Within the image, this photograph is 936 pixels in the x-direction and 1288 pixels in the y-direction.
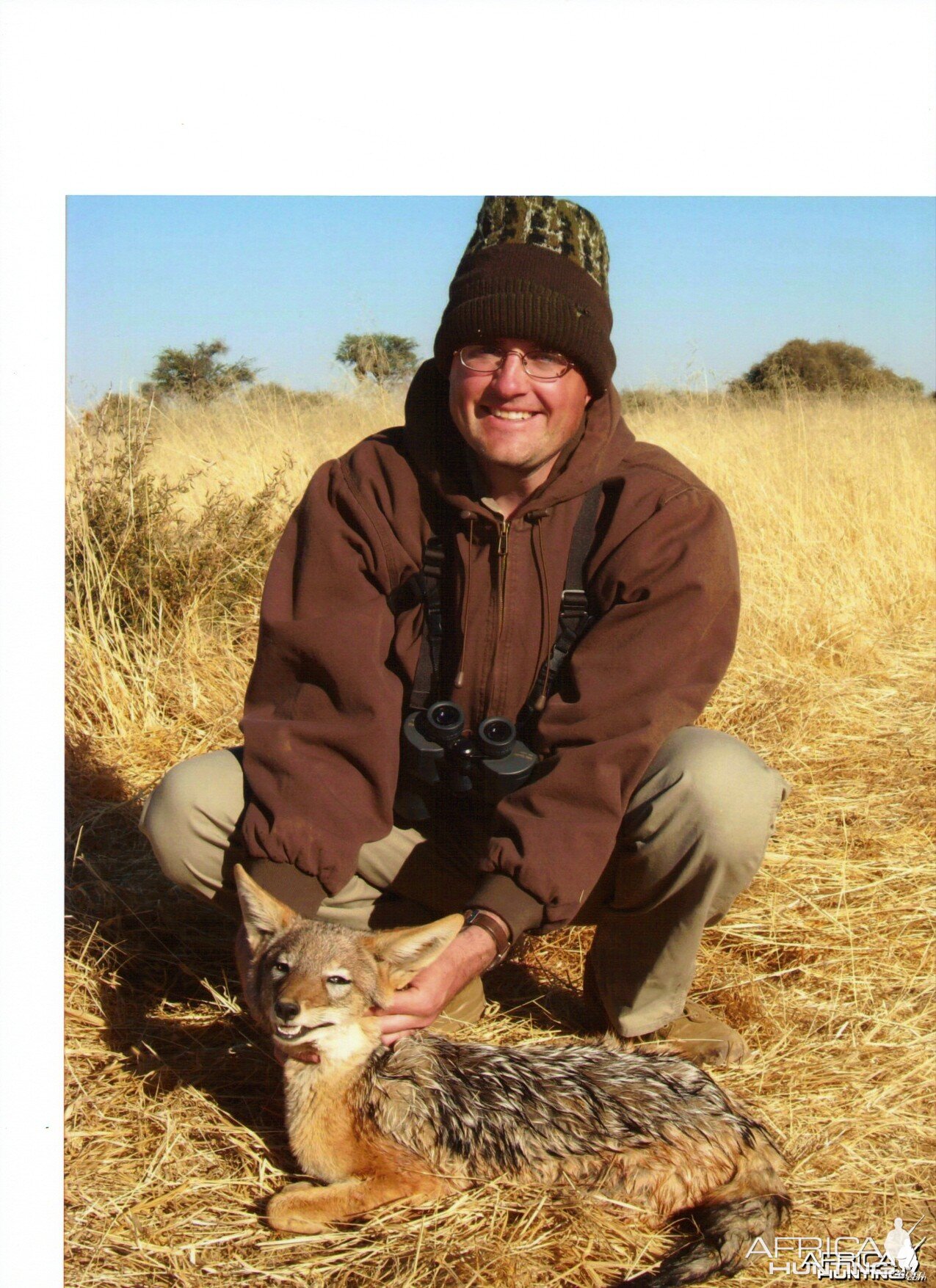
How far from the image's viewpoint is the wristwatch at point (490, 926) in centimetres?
312

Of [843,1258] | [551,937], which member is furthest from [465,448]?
[843,1258]

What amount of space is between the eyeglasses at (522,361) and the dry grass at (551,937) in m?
2.22

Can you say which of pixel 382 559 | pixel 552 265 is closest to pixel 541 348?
pixel 552 265

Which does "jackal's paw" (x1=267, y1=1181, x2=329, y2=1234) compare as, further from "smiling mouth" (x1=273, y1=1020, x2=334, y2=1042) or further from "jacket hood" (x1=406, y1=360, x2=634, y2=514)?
"jacket hood" (x1=406, y1=360, x2=634, y2=514)

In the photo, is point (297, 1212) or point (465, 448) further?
point (465, 448)

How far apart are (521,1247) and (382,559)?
2015 mm

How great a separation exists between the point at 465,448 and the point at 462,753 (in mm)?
1015

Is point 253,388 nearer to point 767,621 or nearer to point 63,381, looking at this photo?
point 767,621

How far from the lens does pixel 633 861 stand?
3.48m

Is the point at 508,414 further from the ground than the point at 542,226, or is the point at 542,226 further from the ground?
the point at 542,226

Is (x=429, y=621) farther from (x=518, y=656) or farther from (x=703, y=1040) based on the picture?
(x=703, y=1040)

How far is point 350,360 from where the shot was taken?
7895 mm

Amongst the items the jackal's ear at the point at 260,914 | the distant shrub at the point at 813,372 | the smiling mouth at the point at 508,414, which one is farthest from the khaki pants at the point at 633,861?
the distant shrub at the point at 813,372

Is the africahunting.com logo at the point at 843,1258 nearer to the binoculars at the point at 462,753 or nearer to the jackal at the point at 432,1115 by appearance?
the jackal at the point at 432,1115
